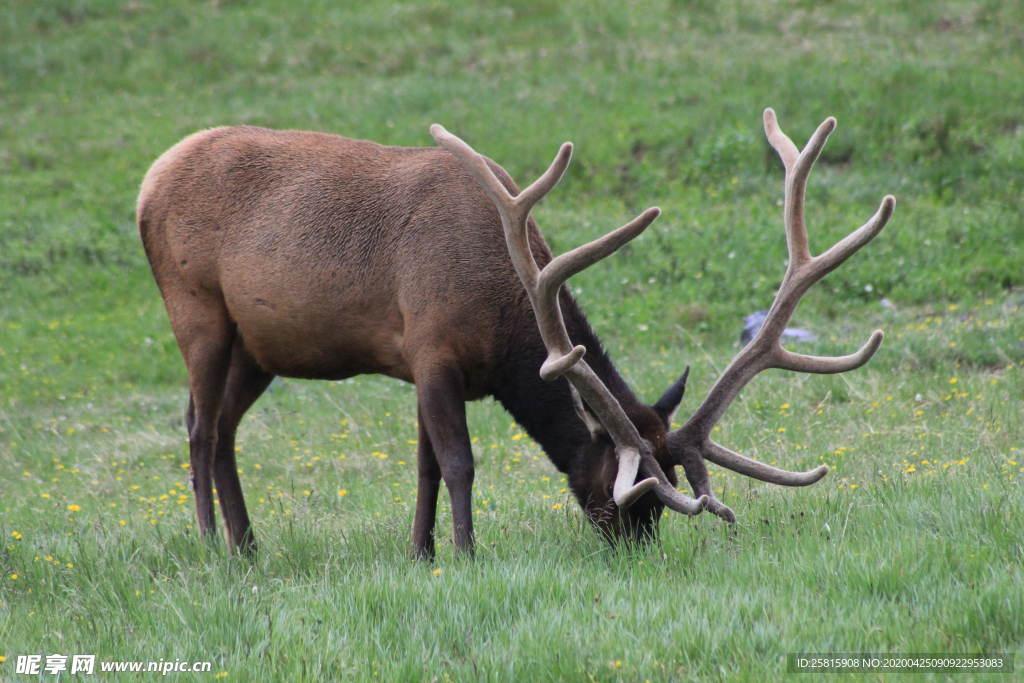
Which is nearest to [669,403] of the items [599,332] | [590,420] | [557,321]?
[590,420]

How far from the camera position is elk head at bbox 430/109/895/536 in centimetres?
407

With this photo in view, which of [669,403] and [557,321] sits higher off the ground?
[557,321]

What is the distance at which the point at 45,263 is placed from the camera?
13656 millimetres

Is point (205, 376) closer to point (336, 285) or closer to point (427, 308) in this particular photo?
point (336, 285)

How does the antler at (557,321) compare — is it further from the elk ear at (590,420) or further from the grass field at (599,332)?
the grass field at (599,332)

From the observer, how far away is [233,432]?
5.94 m

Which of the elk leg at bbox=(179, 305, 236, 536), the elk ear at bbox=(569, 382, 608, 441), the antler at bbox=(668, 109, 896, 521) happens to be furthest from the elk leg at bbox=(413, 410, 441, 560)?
the antler at bbox=(668, 109, 896, 521)

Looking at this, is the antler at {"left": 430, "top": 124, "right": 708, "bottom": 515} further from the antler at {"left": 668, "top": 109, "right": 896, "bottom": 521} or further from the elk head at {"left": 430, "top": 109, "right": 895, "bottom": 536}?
the antler at {"left": 668, "top": 109, "right": 896, "bottom": 521}

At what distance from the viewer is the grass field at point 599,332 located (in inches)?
137

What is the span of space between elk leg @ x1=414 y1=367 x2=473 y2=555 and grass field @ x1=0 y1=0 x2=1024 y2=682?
0.83ft

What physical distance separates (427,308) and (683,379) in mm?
1248

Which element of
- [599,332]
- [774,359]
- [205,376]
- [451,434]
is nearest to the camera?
[774,359]

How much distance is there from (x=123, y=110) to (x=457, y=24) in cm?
725

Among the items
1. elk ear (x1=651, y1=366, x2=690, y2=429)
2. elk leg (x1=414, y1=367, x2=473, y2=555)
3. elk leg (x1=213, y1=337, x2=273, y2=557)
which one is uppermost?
elk ear (x1=651, y1=366, x2=690, y2=429)
